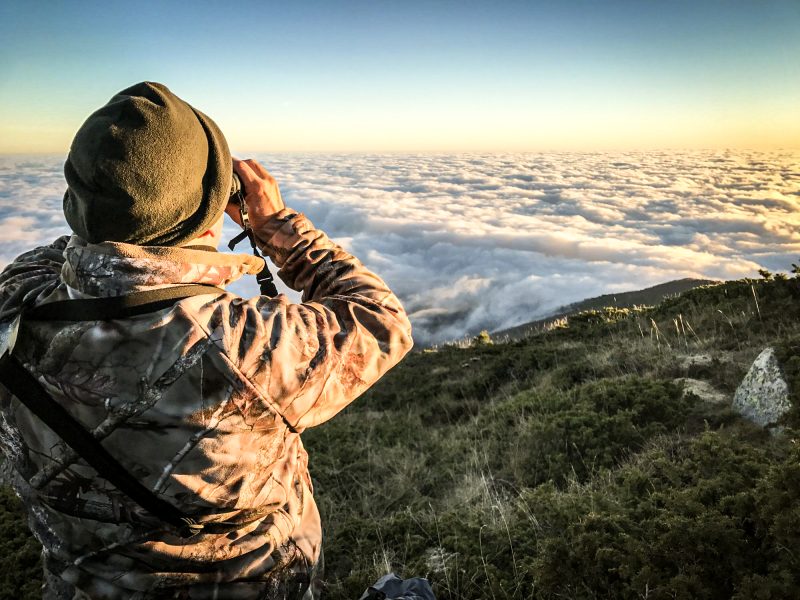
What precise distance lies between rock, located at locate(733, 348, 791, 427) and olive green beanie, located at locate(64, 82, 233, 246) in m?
4.11

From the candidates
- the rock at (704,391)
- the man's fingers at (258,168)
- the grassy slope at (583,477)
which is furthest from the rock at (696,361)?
the man's fingers at (258,168)

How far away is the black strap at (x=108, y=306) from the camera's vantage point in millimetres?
1211

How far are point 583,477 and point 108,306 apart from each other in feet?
12.8

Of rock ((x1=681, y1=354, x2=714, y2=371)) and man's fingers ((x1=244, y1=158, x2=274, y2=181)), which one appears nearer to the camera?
man's fingers ((x1=244, y1=158, x2=274, y2=181))

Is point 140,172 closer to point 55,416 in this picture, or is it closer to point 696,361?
point 55,416

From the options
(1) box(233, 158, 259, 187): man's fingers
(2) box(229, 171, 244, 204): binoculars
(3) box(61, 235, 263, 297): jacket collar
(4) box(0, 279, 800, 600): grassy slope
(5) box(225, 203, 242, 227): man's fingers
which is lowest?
(4) box(0, 279, 800, 600): grassy slope

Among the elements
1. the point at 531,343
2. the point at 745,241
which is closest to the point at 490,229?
the point at 745,241

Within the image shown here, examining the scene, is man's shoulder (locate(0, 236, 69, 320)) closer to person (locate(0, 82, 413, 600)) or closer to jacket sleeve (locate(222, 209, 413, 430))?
person (locate(0, 82, 413, 600))

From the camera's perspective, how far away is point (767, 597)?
1936 mm

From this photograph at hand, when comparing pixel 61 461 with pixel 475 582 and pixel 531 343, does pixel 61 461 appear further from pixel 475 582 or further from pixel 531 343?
pixel 531 343

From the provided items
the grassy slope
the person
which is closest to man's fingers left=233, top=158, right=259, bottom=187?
the person

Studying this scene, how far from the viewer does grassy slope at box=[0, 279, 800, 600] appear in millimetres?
2309

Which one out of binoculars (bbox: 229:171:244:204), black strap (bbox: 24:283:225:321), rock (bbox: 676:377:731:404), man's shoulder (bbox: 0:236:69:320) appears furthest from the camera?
rock (bbox: 676:377:731:404)

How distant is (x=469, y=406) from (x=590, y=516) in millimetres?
4998
